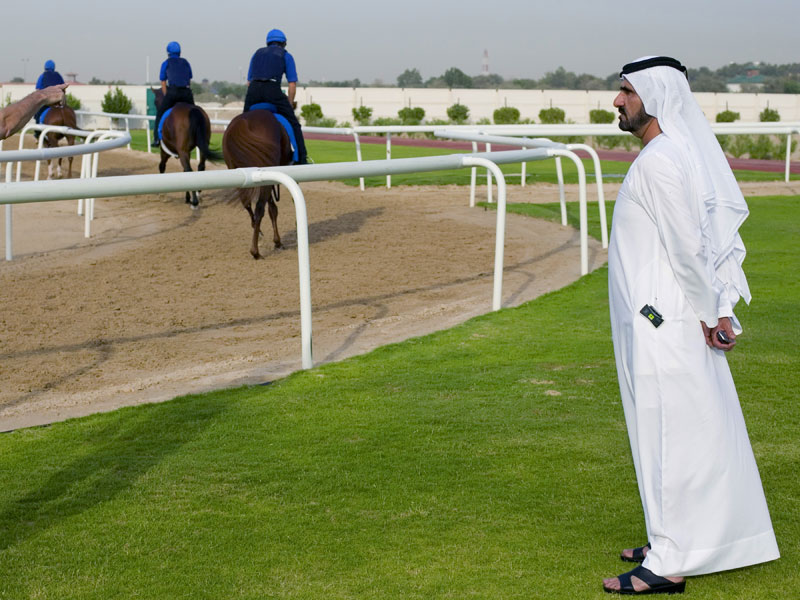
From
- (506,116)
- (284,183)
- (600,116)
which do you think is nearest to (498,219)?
(284,183)

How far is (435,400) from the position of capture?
478 centimetres

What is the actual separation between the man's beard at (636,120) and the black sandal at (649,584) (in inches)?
50.1

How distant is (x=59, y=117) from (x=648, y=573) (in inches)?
634

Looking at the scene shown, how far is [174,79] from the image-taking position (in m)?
14.0

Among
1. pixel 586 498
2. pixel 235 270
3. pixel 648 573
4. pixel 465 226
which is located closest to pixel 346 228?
pixel 465 226

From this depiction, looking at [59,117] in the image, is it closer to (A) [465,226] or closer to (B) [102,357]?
(A) [465,226]

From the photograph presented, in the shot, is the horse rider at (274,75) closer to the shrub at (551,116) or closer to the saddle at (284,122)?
the saddle at (284,122)

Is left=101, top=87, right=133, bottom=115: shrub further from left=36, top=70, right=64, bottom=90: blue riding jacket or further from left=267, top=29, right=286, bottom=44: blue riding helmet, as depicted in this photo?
Answer: left=267, top=29, right=286, bottom=44: blue riding helmet

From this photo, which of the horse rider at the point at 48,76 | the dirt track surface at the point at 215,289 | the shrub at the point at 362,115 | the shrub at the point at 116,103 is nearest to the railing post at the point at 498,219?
the dirt track surface at the point at 215,289

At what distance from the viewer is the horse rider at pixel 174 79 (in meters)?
14.0

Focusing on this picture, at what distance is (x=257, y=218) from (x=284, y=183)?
4.32 meters

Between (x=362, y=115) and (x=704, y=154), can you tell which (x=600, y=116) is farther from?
(x=704, y=154)

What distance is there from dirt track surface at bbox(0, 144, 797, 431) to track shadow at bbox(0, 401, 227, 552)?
411mm

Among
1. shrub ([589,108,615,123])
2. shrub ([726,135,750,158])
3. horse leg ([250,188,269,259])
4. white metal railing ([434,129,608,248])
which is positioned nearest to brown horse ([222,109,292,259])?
horse leg ([250,188,269,259])
